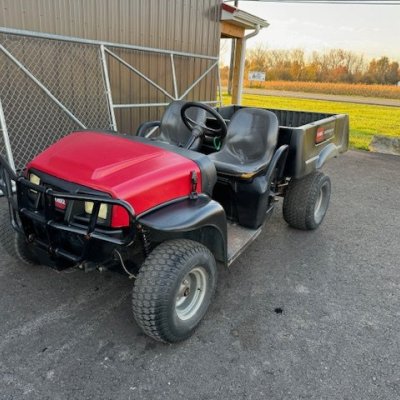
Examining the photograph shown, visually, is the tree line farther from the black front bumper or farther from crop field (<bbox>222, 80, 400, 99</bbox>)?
the black front bumper

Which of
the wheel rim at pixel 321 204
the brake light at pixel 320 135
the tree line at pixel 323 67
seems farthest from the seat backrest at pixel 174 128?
the tree line at pixel 323 67

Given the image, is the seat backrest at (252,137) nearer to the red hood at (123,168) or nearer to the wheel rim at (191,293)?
the red hood at (123,168)

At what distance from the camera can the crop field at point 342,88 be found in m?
26.4

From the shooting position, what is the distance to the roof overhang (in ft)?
27.8

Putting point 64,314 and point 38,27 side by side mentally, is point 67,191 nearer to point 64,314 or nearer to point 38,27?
point 64,314

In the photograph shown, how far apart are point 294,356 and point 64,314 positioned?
5.03ft

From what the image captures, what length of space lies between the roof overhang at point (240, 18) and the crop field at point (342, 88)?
1966 centimetres

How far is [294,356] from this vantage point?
2311mm

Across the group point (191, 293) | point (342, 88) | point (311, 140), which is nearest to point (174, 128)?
point (311, 140)

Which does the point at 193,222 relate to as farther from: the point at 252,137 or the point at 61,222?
the point at 252,137

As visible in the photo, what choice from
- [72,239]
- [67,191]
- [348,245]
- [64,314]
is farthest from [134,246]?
[348,245]

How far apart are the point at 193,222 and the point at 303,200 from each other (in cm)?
206

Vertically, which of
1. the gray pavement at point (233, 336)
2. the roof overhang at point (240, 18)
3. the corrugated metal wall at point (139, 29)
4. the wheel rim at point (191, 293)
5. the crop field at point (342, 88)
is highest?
the roof overhang at point (240, 18)

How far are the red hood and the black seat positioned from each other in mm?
723
